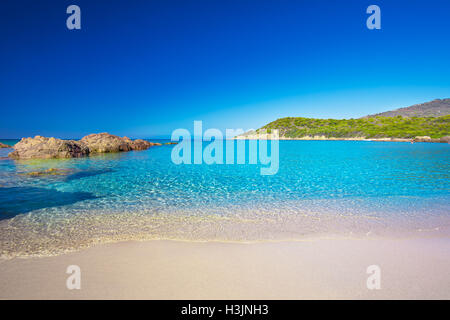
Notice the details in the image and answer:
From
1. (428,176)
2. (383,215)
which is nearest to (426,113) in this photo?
(428,176)

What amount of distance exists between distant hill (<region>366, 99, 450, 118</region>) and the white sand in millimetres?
196347

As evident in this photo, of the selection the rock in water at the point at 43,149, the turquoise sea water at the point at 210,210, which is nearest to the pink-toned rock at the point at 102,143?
the rock in water at the point at 43,149

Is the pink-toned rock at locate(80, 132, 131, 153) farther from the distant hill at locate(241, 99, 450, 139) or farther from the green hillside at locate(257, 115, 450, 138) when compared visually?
the green hillside at locate(257, 115, 450, 138)

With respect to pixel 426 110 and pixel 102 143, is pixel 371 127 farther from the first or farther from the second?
pixel 102 143

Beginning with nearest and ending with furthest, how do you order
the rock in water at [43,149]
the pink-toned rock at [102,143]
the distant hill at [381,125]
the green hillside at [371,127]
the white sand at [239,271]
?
the white sand at [239,271]
the rock in water at [43,149]
the pink-toned rock at [102,143]
the green hillside at [371,127]
the distant hill at [381,125]

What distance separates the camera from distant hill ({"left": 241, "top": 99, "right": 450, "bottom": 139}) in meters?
90.8

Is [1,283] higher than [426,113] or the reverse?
the reverse

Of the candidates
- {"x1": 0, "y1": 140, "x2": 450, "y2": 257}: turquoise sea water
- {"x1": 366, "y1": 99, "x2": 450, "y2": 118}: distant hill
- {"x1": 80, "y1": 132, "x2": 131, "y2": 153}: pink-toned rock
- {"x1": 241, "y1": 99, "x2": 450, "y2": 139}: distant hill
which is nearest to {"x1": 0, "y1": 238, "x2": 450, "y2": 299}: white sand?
{"x1": 0, "y1": 140, "x2": 450, "y2": 257}: turquoise sea water

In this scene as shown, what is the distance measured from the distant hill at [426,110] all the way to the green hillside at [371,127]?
148 feet

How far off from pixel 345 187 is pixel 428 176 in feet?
23.9

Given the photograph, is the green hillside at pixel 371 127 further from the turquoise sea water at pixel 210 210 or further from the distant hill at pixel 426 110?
the turquoise sea water at pixel 210 210

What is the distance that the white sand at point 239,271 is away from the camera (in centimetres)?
363
